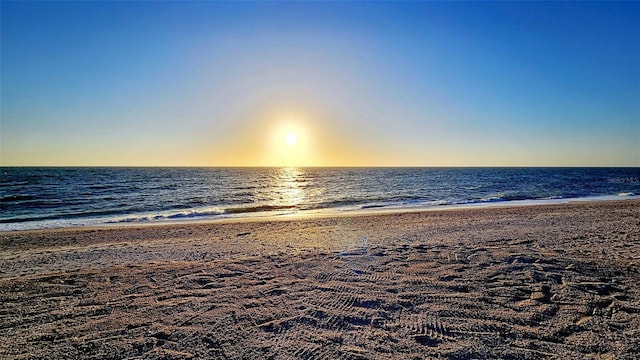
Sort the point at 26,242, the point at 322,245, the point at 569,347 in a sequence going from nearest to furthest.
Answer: the point at 569,347
the point at 322,245
the point at 26,242

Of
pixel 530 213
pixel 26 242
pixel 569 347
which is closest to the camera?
pixel 569 347

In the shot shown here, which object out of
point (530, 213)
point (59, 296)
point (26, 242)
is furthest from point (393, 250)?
point (26, 242)

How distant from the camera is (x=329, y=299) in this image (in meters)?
5.40

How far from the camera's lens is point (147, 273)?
277 inches

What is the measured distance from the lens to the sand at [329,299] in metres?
4.06

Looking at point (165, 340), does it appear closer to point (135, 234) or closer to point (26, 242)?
point (135, 234)

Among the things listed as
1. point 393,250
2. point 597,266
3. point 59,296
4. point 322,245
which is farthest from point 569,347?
point 59,296

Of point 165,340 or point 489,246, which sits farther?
point 489,246

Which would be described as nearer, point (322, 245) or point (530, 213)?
point (322, 245)

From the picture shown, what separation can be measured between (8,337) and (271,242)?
6483mm

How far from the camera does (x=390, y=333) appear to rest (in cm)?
430

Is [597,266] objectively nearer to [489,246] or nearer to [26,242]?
[489,246]

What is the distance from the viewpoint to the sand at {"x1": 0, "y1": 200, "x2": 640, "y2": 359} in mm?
4062

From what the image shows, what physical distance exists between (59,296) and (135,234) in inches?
269
